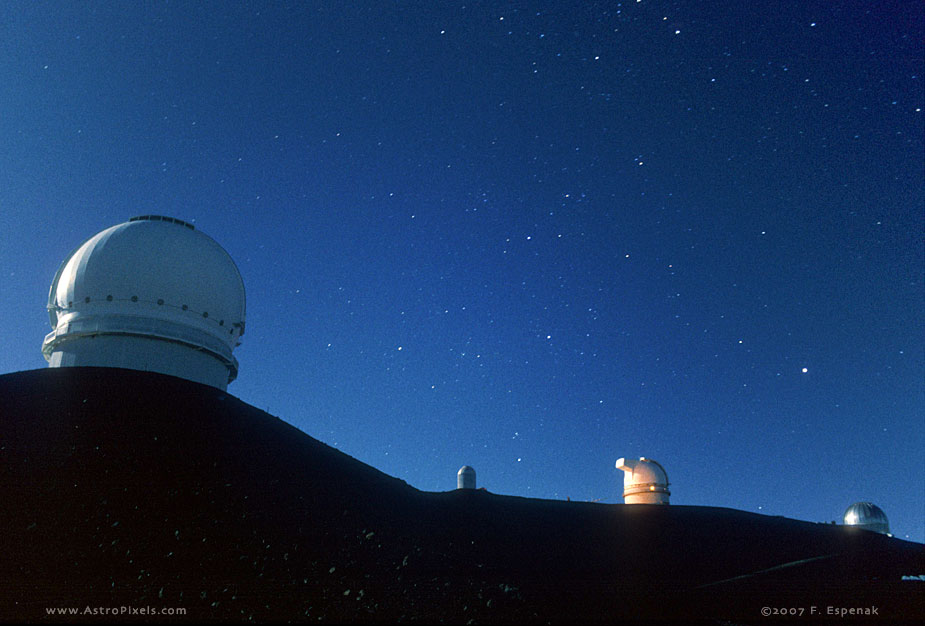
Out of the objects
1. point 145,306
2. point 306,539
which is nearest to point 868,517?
point 306,539

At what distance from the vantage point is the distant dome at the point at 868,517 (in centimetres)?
3353

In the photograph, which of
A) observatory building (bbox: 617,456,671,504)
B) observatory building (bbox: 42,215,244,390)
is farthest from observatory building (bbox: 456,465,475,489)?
observatory building (bbox: 42,215,244,390)

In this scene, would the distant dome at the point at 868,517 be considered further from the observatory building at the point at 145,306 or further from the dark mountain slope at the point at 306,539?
the observatory building at the point at 145,306

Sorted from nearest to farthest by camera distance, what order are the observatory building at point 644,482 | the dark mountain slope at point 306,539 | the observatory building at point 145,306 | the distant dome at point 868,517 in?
the dark mountain slope at point 306,539
the observatory building at point 145,306
the observatory building at point 644,482
the distant dome at point 868,517

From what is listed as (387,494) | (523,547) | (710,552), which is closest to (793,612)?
(710,552)

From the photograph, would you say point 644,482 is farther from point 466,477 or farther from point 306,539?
point 306,539

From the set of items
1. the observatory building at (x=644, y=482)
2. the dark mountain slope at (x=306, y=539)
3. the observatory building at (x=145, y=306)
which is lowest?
the dark mountain slope at (x=306, y=539)

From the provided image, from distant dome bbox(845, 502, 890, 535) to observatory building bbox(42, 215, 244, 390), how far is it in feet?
119

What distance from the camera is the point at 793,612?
8094 mm

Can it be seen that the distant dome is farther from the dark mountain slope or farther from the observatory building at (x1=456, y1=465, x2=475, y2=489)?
the dark mountain slope

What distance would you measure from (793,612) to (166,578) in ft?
28.9

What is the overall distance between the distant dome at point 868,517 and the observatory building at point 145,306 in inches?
1429

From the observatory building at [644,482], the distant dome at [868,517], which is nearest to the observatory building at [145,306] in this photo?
the observatory building at [644,482]

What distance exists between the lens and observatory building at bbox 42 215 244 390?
14.6 m
